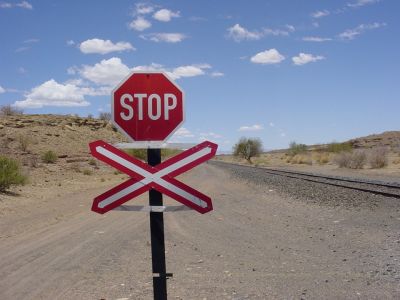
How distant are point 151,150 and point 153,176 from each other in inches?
10.7

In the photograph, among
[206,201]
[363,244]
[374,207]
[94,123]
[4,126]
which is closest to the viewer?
[206,201]

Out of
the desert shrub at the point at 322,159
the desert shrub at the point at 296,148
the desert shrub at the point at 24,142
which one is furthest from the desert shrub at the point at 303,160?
the desert shrub at the point at 24,142

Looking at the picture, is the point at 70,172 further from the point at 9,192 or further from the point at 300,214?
the point at 300,214

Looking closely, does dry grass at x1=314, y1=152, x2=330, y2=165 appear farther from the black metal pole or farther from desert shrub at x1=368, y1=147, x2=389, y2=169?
the black metal pole

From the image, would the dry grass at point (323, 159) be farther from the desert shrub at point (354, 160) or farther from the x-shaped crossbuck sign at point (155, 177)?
the x-shaped crossbuck sign at point (155, 177)

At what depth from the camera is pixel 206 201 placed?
16.4 ft

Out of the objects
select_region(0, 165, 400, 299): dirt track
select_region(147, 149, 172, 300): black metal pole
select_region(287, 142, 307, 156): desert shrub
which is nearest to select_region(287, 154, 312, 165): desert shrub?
select_region(287, 142, 307, 156): desert shrub

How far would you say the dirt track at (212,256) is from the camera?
318 inches

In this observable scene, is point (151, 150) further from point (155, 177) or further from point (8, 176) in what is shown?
point (8, 176)

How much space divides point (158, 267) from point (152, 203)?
58 centimetres

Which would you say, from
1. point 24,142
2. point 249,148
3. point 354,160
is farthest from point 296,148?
point 24,142

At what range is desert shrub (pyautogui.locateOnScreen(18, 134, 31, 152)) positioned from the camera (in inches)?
2151

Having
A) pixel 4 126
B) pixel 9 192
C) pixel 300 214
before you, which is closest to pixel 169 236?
pixel 300 214

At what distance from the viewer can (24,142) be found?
55.3 meters
